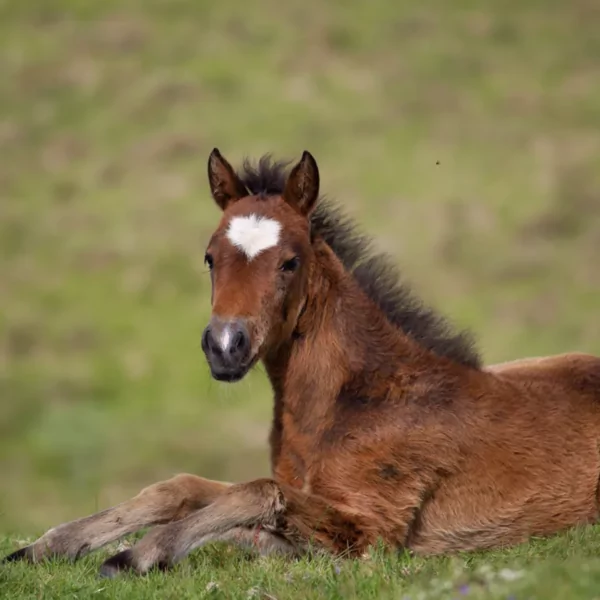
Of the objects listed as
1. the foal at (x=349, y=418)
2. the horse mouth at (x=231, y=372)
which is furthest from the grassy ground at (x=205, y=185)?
the horse mouth at (x=231, y=372)

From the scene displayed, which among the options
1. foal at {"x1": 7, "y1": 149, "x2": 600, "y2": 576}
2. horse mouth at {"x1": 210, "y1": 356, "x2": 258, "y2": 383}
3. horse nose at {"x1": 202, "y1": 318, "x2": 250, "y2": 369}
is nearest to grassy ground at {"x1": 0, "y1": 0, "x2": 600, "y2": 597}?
foal at {"x1": 7, "y1": 149, "x2": 600, "y2": 576}

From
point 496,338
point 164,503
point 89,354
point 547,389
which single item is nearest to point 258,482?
point 164,503

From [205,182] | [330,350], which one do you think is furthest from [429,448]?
[205,182]

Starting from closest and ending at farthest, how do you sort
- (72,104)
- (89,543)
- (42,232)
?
(89,543) → (42,232) → (72,104)

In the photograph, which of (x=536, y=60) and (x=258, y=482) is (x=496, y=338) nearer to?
(x=536, y=60)

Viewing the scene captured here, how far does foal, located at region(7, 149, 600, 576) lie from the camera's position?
24.6 feet

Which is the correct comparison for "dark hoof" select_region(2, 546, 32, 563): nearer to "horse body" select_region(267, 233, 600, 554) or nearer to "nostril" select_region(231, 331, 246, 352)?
"horse body" select_region(267, 233, 600, 554)

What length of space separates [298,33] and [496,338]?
17.1 m

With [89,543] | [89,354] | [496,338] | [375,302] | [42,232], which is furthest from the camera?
[42,232]

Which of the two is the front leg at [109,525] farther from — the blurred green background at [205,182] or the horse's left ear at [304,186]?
the blurred green background at [205,182]

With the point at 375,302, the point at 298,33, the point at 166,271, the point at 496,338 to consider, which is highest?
the point at 298,33

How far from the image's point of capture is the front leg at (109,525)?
24.4 feet

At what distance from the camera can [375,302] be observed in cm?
843

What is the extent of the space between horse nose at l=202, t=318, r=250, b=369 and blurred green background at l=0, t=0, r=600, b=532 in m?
14.7
